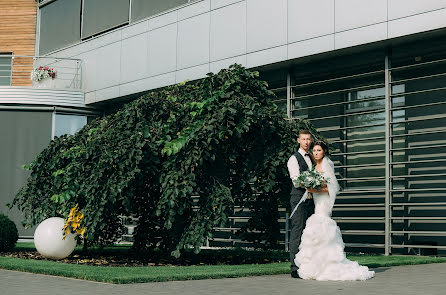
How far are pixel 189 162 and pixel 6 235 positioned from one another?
543 cm

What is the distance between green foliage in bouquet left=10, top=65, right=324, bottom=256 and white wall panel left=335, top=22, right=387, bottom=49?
2.96 meters

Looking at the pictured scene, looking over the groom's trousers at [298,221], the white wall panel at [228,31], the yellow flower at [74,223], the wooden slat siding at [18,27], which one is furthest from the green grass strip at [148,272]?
the wooden slat siding at [18,27]

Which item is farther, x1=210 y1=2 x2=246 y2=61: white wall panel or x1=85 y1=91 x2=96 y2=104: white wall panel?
x1=85 y1=91 x2=96 y2=104: white wall panel

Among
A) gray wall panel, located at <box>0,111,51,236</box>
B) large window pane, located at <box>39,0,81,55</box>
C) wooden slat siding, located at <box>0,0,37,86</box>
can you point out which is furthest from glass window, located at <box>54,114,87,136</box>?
wooden slat siding, located at <box>0,0,37,86</box>

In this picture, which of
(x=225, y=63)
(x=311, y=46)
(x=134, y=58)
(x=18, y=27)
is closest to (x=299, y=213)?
(x=311, y=46)

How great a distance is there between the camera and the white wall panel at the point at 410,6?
12.9 meters

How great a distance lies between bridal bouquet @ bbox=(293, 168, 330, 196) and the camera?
30.3 feet

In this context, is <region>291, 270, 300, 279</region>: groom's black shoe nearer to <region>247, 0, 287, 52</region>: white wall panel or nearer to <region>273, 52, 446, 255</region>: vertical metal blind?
<region>273, 52, 446, 255</region>: vertical metal blind

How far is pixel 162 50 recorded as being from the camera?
19.5 metres

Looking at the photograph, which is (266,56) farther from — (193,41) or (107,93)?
(107,93)

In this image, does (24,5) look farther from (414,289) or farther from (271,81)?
(414,289)

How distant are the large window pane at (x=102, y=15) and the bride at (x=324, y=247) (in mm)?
13465

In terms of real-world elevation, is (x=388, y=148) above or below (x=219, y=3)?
below

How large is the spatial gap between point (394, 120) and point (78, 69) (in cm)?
1200
